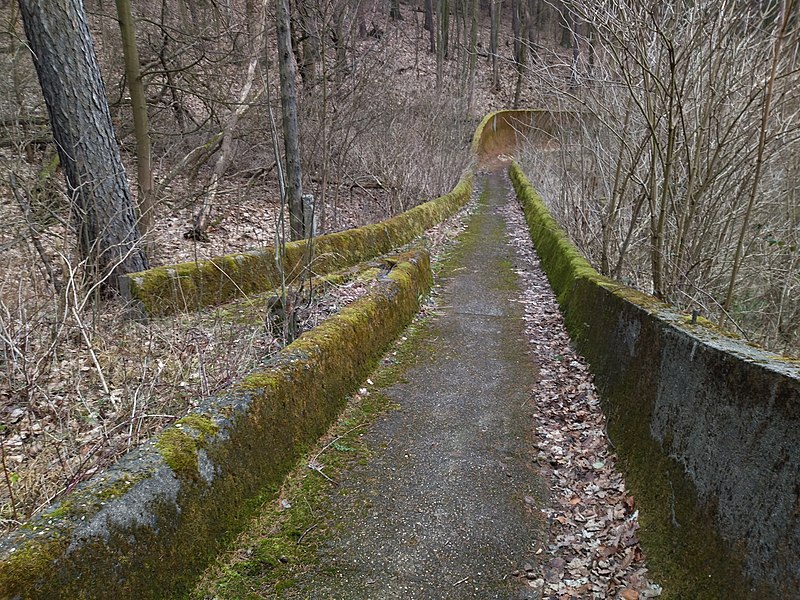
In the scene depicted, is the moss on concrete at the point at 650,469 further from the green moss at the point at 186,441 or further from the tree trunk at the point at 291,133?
the tree trunk at the point at 291,133

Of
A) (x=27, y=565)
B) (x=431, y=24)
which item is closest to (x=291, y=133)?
(x=27, y=565)

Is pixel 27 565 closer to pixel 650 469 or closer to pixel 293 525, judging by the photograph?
pixel 293 525

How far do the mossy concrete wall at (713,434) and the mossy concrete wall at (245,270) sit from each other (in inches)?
119

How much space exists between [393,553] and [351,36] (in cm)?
1076

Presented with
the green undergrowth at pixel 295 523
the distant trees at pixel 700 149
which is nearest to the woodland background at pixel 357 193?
the distant trees at pixel 700 149

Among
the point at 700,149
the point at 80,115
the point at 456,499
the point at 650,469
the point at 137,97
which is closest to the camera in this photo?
the point at 650,469

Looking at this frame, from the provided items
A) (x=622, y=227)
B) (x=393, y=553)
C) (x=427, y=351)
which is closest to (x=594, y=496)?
(x=393, y=553)

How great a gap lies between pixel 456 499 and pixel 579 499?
90cm

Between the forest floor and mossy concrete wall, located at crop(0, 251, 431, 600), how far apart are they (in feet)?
0.72

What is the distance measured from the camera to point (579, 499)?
3.44 meters

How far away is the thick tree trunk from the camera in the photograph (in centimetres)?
521

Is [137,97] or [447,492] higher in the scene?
[137,97]

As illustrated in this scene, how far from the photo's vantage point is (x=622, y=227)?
678cm

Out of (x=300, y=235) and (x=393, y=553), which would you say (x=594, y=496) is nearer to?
(x=393, y=553)
